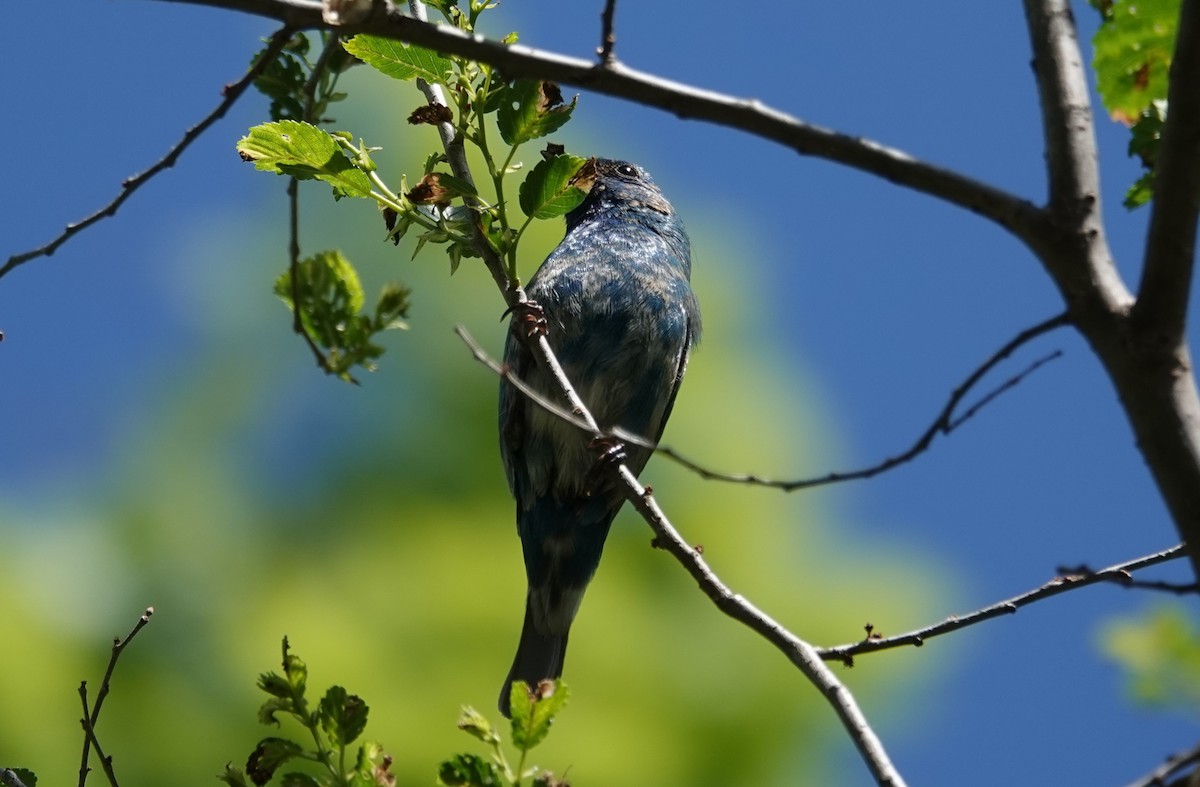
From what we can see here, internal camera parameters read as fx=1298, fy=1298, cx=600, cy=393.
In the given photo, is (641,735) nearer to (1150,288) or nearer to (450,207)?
(450,207)

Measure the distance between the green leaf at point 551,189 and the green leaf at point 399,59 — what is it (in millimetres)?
281

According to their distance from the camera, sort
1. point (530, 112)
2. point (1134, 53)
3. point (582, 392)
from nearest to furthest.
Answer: point (1134, 53) < point (530, 112) < point (582, 392)

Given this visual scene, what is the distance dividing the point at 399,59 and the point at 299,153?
0.93 feet

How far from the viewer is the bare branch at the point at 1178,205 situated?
59.7 inches

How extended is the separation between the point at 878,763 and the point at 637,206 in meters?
2.93

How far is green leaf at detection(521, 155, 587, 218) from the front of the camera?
9.16 feet

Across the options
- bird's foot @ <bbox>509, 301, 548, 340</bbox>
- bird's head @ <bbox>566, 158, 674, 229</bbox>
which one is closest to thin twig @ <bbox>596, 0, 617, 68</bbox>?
bird's foot @ <bbox>509, 301, 548, 340</bbox>

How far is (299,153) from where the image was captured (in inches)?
103

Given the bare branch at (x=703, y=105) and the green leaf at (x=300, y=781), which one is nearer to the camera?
the bare branch at (x=703, y=105)

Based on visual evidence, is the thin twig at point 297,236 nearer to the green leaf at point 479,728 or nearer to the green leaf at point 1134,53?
the green leaf at point 479,728

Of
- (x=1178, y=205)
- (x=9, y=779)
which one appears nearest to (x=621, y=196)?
(x=9, y=779)

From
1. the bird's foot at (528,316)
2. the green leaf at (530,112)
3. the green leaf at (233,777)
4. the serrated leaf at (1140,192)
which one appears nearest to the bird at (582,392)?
the bird's foot at (528,316)

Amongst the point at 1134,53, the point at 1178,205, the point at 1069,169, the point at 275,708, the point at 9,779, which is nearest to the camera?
the point at 1178,205

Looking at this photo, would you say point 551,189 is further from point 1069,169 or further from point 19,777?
point 19,777
